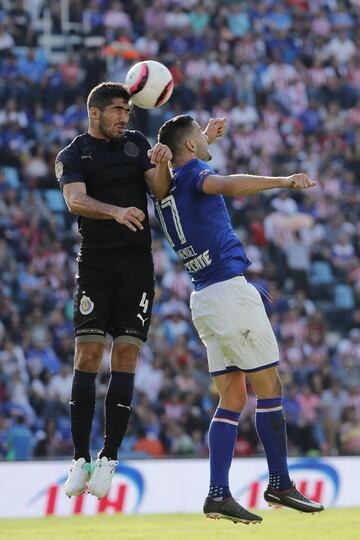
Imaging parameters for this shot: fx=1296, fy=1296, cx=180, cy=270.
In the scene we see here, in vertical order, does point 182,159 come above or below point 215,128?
below

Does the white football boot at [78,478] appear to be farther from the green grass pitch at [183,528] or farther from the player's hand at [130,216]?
the player's hand at [130,216]

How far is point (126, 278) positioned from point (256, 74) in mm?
15150

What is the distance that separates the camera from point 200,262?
896 centimetres

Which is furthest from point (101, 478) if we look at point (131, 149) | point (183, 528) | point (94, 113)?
point (94, 113)

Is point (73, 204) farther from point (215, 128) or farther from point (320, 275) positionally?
point (320, 275)

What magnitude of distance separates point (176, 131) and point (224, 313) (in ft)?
4.29

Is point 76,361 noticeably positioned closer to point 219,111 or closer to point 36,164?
point 36,164

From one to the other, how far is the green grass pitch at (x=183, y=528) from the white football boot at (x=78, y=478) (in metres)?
0.55

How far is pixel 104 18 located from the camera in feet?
76.7

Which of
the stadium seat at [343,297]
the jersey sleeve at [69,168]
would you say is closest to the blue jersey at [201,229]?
the jersey sleeve at [69,168]

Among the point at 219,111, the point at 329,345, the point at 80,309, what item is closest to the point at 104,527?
the point at 80,309

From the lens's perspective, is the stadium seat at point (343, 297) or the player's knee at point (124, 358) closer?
the player's knee at point (124, 358)

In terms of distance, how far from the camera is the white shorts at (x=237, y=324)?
884 centimetres

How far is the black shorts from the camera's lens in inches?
358
